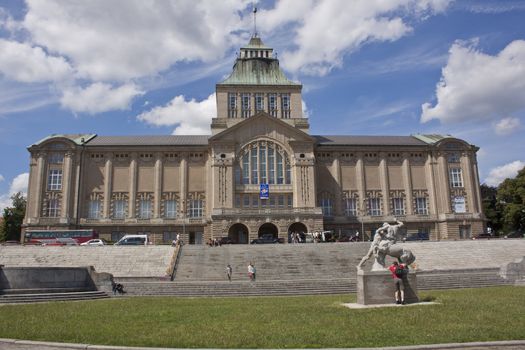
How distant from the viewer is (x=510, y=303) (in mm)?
19750

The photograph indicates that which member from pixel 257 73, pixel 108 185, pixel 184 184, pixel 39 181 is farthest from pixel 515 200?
pixel 39 181

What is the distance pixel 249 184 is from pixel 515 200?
41.0 m

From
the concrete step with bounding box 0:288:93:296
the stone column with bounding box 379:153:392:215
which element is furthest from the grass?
the stone column with bounding box 379:153:392:215

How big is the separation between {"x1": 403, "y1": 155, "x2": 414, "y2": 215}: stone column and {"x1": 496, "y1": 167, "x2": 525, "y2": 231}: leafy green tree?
582 inches

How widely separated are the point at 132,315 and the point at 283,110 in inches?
2287

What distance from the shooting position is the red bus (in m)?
56.5

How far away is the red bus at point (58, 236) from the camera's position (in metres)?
56.5

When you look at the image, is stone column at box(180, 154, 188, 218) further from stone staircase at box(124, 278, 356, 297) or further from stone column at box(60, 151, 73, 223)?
stone staircase at box(124, 278, 356, 297)

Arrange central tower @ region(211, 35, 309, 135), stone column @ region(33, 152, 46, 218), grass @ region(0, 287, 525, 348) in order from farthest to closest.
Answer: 1. central tower @ region(211, 35, 309, 135)
2. stone column @ region(33, 152, 46, 218)
3. grass @ region(0, 287, 525, 348)

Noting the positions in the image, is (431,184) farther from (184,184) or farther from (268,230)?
(184,184)

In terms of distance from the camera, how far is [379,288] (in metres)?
21.0

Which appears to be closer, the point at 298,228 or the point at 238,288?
the point at 238,288

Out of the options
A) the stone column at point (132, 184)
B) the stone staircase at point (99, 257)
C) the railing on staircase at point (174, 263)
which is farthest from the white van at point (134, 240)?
Answer: the stone column at point (132, 184)

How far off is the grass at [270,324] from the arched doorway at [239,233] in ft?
136
